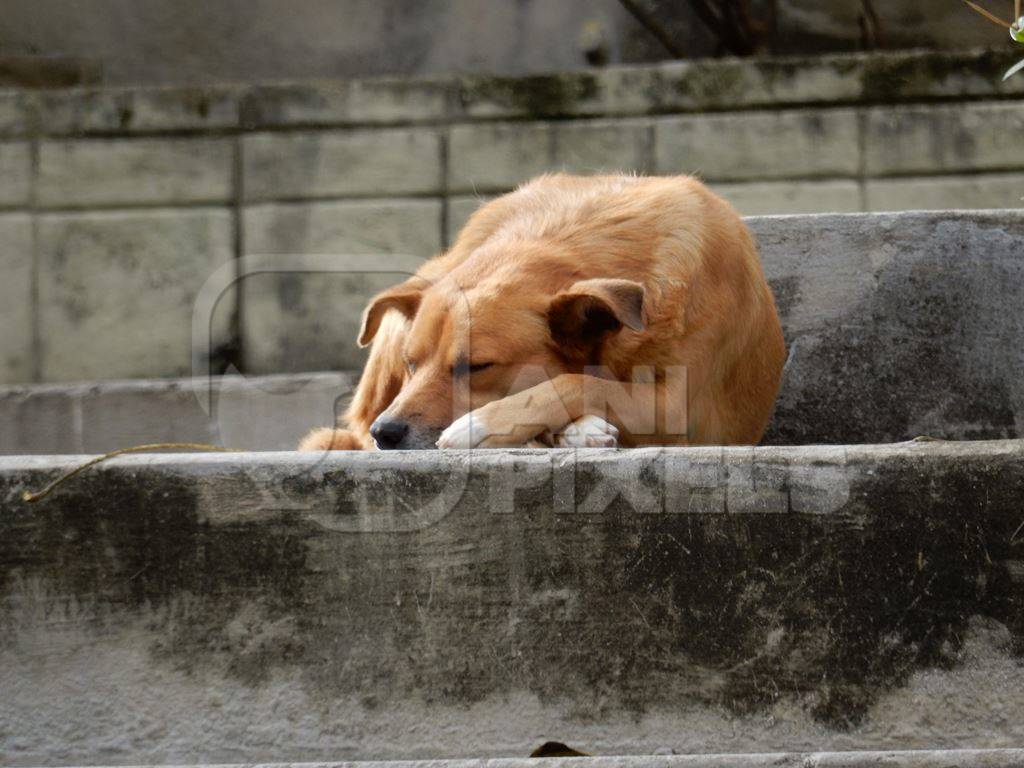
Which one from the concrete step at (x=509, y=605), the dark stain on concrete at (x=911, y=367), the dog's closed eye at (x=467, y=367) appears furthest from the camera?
the dark stain on concrete at (x=911, y=367)

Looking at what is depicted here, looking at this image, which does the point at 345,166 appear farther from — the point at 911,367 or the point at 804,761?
the point at 804,761

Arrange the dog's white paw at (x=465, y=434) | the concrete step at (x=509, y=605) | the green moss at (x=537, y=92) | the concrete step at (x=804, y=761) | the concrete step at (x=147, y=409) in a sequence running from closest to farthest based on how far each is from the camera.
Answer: the concrete step at (x=804, y=761) → the concrete step at (x=509, y=605) → the dog's white paw at (x=465, y=434) → the concrete step at (x=147, y=409) → the green moss at (x=537, y=92)

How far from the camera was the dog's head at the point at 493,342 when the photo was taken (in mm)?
3553

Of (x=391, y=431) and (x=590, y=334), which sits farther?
(x=590, y=334)

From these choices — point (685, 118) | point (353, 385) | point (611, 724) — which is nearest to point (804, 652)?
point (611, 724)

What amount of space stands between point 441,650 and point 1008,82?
19.9 feet

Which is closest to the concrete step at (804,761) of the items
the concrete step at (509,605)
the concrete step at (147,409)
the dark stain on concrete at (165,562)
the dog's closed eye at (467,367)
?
the concrete step at (509,605)

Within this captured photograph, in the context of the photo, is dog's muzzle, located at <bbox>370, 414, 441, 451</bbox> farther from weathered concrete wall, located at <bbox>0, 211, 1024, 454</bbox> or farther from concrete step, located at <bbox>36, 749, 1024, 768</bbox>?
concrete step, located at <bbox>36, 749, 1024, 768</bbox>

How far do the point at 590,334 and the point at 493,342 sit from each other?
27cm

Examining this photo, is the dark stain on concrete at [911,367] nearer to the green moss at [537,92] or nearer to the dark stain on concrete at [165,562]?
the dark stain on concrete at [165,562]

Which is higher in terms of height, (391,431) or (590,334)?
(590,334)

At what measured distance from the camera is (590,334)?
3703mm

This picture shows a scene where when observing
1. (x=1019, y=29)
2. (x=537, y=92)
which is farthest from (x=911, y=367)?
(x=537, y=92)

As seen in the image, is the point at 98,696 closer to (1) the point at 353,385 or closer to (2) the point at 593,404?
(2) the point at 593,404
